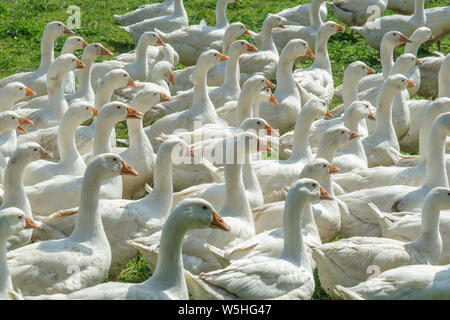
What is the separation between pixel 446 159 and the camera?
32.7 feet

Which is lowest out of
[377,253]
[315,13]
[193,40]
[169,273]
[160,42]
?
[377,253]

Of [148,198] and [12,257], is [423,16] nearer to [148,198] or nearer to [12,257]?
[148,198]

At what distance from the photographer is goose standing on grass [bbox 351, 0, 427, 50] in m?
16.0

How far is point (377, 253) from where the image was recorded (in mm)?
7680

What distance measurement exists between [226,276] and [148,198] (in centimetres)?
212

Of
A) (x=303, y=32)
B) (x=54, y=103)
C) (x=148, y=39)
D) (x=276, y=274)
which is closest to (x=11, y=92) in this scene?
(x=54, y=103)

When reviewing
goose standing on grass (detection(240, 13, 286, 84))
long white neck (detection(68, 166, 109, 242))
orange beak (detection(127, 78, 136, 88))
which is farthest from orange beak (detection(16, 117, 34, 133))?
goose standing on grass (detection(240, 13, 286, 84))

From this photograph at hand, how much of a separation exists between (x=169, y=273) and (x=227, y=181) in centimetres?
217

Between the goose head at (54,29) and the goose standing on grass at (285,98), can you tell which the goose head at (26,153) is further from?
the goose head at (54,29)

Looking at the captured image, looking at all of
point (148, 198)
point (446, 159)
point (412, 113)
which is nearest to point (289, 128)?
point (412, 113)

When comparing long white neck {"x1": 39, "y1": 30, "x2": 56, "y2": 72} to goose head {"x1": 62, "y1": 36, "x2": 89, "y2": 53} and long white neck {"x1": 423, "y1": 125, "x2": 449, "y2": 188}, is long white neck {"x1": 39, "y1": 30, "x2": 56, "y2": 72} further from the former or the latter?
long white neck {"x1": 423, "y1": 125, "x2": 449, "y2": 188}

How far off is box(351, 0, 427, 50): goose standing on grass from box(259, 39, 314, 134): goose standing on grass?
3.45 metres

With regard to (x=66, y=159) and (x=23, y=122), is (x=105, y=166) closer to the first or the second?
(x=66, y=159)

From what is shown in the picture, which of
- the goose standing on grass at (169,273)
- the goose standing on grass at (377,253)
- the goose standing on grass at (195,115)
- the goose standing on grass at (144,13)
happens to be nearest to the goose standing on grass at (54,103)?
the goose standing on grass at (195,115)
